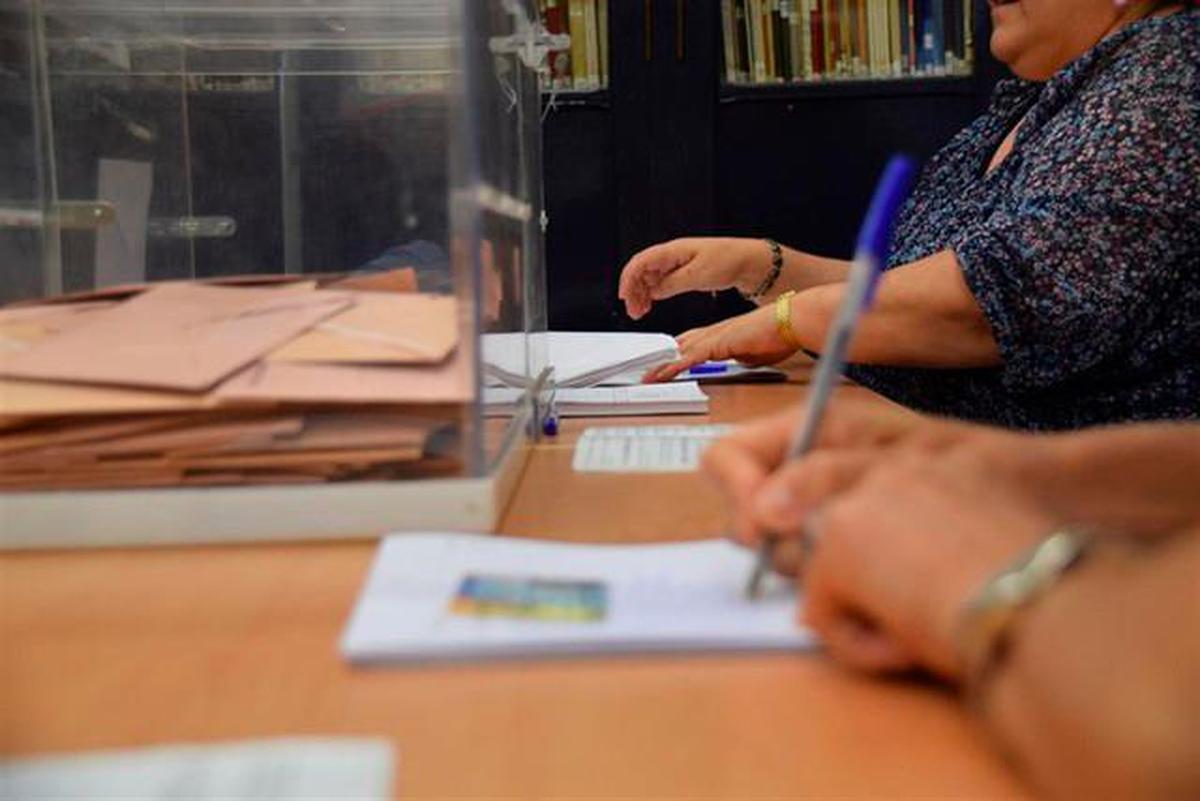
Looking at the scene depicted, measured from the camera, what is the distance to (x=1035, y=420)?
5.16ft

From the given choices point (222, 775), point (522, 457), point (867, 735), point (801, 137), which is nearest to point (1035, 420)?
point (522, 457)

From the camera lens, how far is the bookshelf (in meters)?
3.04

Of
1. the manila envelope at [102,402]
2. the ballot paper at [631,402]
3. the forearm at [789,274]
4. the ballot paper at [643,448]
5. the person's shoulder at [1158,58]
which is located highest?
the person's shoulder at [1158,58]

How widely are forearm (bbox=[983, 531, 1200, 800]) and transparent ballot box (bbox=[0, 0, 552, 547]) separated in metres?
0.44

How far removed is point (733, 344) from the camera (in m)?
1.67

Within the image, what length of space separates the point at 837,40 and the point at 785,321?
1.69 m

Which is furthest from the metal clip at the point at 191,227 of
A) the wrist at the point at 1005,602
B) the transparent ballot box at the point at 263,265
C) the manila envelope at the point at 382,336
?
the wrist at the point at 1005,602

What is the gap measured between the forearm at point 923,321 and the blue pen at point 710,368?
0.22 meters

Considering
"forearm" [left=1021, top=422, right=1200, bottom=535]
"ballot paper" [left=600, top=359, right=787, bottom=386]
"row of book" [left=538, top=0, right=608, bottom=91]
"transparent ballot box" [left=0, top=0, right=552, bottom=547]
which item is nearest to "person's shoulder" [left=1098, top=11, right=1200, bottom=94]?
"ballot paper" [left=600, top=359, right=787, bottom=386]

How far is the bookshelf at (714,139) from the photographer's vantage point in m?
3.04

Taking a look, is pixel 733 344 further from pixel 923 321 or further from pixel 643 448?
pixel 643 448

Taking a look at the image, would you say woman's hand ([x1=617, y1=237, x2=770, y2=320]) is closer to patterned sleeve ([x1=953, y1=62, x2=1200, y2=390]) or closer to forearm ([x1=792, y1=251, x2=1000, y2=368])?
forearm ([x1=792, y1=251, x2=1000, y2=368])

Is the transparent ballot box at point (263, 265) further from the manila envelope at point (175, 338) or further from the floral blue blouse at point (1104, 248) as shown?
the floral blue blouse at point (1104, 248)

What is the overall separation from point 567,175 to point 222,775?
2711 millimetres
